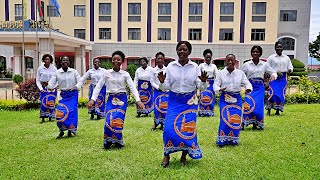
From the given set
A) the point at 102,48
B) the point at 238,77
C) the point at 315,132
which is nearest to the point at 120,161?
the point at 238,77

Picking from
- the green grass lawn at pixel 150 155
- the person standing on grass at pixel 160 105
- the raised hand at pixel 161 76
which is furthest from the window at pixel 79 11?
the raised hand at pixel 161 76

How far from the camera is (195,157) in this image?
4.96 meters

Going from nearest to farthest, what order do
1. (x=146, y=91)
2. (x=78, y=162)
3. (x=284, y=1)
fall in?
(x=78, y=162) < (x=146, y=91) < (x=284, y=1)

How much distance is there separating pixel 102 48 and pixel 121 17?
10.1 feet

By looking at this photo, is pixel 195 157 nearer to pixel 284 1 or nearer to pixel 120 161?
pixel 120 161

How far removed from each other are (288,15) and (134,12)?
13718mm

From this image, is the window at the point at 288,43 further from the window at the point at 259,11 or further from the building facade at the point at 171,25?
the window at the point at 259,11

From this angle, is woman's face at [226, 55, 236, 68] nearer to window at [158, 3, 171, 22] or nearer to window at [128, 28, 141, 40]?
window at [158, 3, 171, 22]

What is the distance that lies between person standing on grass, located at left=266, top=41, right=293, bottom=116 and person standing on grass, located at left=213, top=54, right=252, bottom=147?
313cm

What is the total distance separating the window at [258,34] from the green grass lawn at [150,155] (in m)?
21.2

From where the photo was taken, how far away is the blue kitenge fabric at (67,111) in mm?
7133

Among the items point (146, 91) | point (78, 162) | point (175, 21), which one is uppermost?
point (175, 21)

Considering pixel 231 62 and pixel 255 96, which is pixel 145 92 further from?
pixel 231 62

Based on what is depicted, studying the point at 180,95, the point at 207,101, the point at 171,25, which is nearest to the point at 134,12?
the point at 171,25
